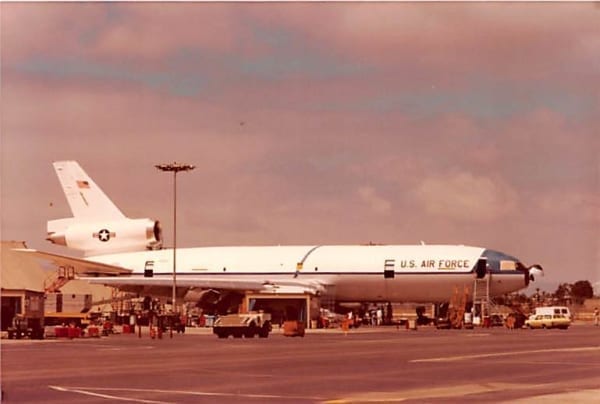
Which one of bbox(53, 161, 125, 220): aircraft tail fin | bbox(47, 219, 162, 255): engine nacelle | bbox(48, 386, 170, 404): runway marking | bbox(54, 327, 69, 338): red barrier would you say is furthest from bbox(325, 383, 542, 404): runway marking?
bbox(53, 161, 125, 220): aircraft tail fin

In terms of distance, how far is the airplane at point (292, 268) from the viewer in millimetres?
96312

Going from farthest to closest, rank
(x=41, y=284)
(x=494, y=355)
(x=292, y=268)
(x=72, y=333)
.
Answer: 1. (x=41, y=284)
2. (x=292, y=268)
3. (x=72, y=333)
4. (x=494, y=355)

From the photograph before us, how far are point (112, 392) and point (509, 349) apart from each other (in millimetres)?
27231

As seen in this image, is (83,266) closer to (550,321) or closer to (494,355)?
(550,321)

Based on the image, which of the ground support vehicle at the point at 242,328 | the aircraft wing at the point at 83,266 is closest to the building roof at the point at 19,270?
the aircraft wing at the point at 83,266

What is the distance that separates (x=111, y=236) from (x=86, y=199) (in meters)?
5.43

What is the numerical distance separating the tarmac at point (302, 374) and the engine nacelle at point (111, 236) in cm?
6101

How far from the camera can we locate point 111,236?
11388cm

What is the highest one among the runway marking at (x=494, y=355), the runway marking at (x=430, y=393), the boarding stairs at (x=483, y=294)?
the boarding stairs at (x=483, y=294)

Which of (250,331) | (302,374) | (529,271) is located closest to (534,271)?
(529,271)

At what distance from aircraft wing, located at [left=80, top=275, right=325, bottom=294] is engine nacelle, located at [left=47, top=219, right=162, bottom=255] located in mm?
11539

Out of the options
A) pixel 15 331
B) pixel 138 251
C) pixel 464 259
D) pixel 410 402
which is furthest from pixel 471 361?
pixel 138 251

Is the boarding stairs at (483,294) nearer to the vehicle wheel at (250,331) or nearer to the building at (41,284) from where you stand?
the vehicle wheel at (250,331)

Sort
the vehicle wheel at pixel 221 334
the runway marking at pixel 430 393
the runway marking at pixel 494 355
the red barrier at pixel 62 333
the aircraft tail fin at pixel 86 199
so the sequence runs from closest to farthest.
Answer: the runway marking at pixel 430 393 → the runway marking at pixel 494 355 → the vehicle wheel at pixel 221 334 → the red barrier at pixel 62 333 → the aircraft tail fin at pixel 86 199
